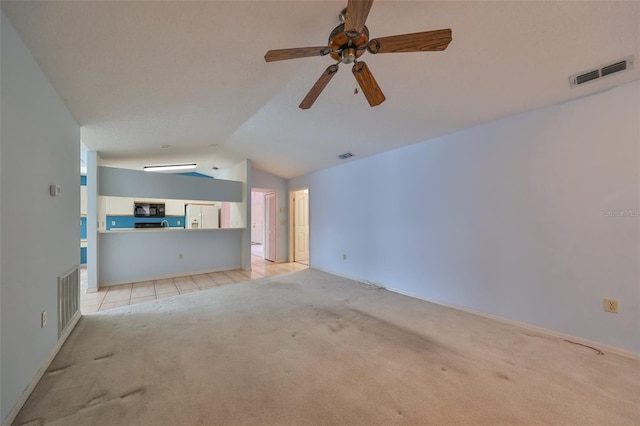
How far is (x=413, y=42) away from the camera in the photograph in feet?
4.79

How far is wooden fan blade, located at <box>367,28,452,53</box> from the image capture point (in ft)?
4.57

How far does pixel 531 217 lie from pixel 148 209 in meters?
7.58

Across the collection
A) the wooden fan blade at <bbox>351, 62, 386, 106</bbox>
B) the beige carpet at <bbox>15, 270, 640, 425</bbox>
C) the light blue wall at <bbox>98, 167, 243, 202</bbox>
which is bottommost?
the beige carpet at <bbox>15, 270, 640, 425</bbox>

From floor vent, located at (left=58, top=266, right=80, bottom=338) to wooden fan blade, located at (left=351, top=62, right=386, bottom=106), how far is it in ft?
10.2

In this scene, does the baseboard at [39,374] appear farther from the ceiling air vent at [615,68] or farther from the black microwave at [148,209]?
the ceiling air vent at [615,68]

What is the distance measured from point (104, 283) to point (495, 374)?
5756 millimetres

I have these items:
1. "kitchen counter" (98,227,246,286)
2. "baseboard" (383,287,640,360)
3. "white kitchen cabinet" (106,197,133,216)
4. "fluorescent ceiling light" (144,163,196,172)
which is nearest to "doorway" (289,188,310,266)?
"kitchen counter" (98,227,246,286)

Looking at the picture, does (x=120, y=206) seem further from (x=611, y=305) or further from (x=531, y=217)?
(x=611, y=305)

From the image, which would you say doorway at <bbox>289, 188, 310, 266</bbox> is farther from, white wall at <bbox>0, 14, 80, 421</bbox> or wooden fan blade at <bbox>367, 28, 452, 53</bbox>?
wooden fan blade at <bbox>367, 28, 452, 53</bbox>

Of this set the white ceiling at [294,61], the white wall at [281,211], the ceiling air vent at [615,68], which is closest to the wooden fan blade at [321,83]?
the white ceiling at [294,61]

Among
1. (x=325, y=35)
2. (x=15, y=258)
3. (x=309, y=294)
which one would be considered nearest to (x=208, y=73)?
(x=325, y=35)

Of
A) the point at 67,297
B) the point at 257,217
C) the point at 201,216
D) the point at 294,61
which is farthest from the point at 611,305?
the point at 257,217

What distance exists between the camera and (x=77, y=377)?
187cm

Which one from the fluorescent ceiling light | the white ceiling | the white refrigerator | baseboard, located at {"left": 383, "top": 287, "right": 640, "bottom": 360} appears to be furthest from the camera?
the white refrigerator
